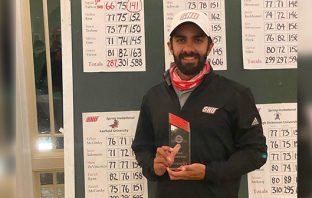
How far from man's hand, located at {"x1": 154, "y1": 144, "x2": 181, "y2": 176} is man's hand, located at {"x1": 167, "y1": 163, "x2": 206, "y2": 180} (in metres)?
0.03

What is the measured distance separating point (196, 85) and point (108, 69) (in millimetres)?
522

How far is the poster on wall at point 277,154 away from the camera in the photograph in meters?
1.81

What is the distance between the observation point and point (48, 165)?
71.9 inches

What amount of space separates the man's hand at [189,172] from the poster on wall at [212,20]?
56 cm

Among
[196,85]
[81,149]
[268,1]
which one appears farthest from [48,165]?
[268,1]

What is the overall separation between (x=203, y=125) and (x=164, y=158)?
0.63 ft

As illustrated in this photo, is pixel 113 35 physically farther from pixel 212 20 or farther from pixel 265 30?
pixel 265 30

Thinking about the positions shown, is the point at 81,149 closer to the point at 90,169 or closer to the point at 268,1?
the point at 90,169

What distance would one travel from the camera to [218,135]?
1.40 metres

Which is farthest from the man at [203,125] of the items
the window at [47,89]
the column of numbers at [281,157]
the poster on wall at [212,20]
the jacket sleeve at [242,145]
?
the window at [47,89]

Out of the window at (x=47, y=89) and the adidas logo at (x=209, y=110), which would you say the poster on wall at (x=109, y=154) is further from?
the adidas logo at (x=209, y=110)

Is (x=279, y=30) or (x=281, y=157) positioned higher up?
(x=279, y=30)

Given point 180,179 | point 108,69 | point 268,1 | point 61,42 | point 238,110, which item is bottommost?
point 180,179

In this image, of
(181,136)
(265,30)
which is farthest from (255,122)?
(265,30)
